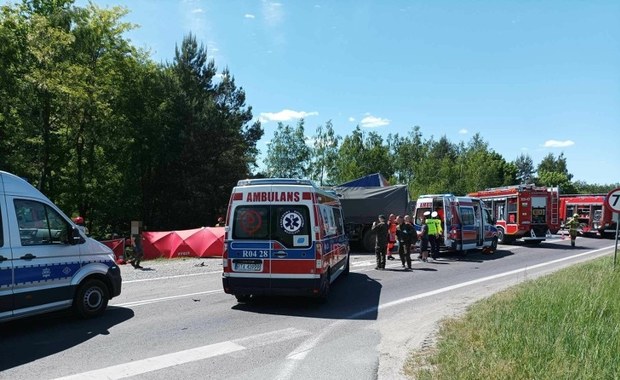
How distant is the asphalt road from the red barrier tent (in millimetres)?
5801

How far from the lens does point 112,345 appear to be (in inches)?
250

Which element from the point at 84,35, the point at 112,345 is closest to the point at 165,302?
the point at 112,345

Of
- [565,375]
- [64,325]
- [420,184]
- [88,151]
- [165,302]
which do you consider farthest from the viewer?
[420,184]

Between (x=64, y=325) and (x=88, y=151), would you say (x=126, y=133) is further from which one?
(x=64, y=325)

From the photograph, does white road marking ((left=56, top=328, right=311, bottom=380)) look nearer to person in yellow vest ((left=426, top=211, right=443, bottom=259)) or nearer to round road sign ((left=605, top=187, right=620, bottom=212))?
round road sign ((left=605, top=187, right=620, bottom=212))

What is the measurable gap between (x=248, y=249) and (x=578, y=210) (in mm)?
34470

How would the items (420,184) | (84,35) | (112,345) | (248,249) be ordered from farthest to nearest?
(420,184) < (84,35) < (248,249) < (112,345)

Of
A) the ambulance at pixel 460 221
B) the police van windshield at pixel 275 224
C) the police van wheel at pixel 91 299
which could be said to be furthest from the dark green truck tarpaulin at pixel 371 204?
the police van wheel at pixel 91 299

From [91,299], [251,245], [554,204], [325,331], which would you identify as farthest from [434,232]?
[91,299]

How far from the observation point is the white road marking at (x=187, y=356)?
5.18 metres

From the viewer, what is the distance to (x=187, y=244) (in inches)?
728

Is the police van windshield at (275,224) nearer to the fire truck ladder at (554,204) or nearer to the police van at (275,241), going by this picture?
the police van at (275,241)

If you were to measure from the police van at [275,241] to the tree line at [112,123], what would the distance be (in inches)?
883

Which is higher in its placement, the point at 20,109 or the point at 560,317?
the point at 20,109
